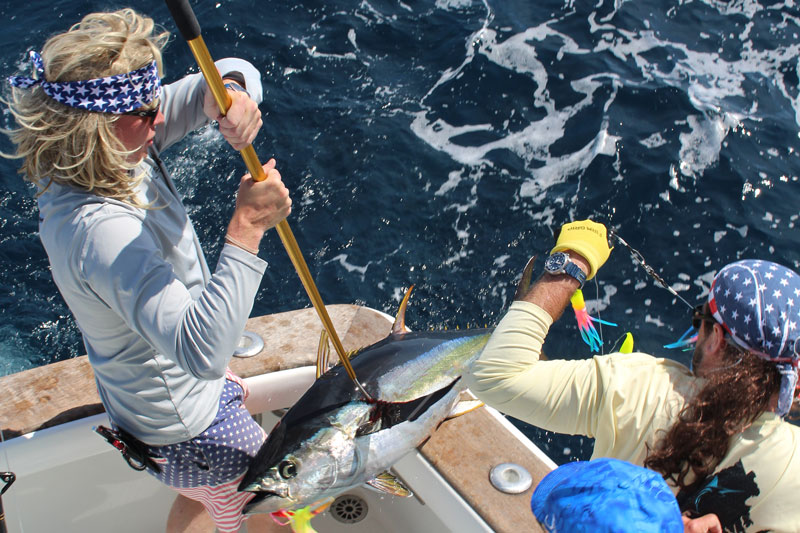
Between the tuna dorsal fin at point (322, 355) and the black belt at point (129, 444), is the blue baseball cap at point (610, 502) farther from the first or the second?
the tuna dorsal fin at point (322, 355)

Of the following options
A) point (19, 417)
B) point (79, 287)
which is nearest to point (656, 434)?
point (79, 287)

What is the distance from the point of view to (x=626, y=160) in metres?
4.73

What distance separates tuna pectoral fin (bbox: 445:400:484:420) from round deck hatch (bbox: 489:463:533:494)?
0.78 feet

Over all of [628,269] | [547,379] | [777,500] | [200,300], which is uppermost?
[200,300]

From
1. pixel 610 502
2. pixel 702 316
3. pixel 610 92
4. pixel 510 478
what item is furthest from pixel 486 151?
pixel 610 502

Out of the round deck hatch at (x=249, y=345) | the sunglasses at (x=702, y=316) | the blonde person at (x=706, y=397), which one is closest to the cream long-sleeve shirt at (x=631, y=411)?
the blonde person at (x=706, y=397)

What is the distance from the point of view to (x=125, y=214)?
1.51 meters

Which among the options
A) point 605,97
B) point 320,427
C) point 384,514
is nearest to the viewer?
point 320,427

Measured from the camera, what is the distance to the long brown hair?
1319 millimetres

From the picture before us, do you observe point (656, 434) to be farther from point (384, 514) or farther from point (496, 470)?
point (384, 514)

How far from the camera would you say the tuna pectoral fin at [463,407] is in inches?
95.8

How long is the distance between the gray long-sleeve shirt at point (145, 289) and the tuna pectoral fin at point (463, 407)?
1.04 meters

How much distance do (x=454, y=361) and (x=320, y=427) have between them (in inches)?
21.9

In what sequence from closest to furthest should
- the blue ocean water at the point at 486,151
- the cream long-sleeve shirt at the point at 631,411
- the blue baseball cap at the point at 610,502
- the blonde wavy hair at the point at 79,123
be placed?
the blue baseball cap at the point at 610,502 → the cream long-sleeve shirt at the point at 631,411 → the blonde wavy hair at the point at 79,123 → the blue ocean water at the point at 486,151
